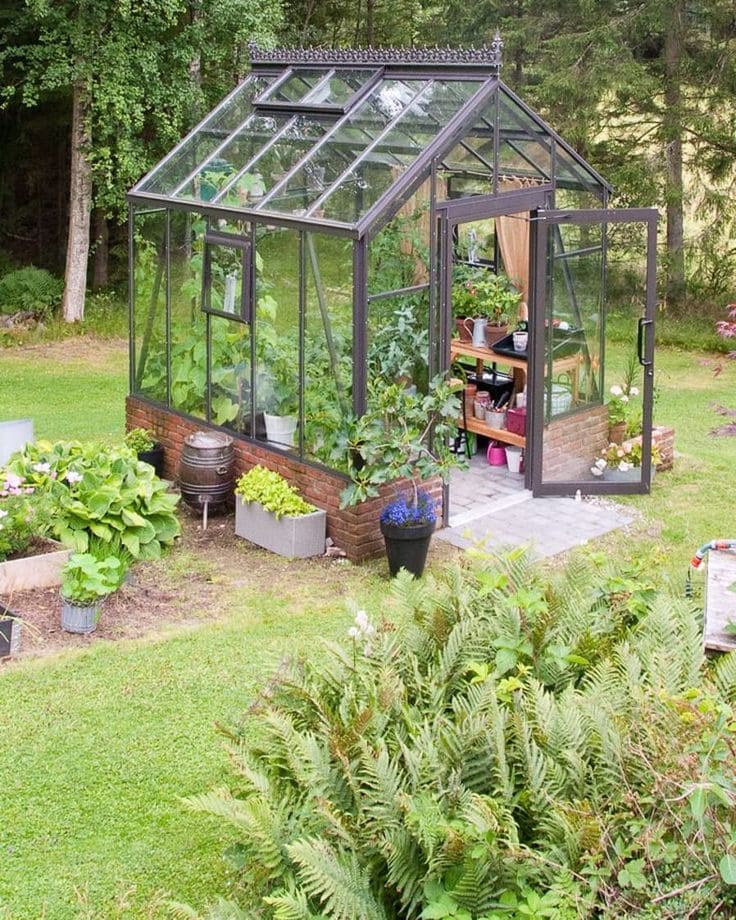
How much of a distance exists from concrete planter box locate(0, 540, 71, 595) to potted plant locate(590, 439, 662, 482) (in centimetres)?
441

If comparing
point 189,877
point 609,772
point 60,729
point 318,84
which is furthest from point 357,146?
point 609,772

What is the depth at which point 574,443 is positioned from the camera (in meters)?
10.0

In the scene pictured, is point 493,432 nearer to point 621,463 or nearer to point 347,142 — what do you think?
point 621,463

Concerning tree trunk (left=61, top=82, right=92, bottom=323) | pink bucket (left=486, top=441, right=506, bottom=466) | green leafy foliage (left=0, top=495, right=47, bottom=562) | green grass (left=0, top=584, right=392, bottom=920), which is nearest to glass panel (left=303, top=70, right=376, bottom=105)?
pink bucket (left=486, top=441, right=506, bottom=466)

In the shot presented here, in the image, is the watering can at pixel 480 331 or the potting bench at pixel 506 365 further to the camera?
the watering can at pixel 480 331

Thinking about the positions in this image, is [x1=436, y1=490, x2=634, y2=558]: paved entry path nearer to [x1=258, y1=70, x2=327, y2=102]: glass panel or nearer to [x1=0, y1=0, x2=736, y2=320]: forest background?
[x1=258, y1=70, x2=327, y2=102]: glass panel

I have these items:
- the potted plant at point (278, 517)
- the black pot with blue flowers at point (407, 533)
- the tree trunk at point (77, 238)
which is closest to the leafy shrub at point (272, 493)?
the potted plant at point (278, 517)

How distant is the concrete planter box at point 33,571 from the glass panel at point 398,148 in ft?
9.25

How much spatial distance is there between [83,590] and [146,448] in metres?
2.98

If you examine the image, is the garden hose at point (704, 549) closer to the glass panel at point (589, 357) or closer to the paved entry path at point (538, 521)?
the paved entry path at point (538, 521)

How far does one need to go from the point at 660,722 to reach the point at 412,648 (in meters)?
1.15

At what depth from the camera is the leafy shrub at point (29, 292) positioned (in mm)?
16438

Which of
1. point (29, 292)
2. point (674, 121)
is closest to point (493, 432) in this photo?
point (674, 121)

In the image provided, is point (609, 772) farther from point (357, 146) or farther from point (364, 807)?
point (357, 146)
